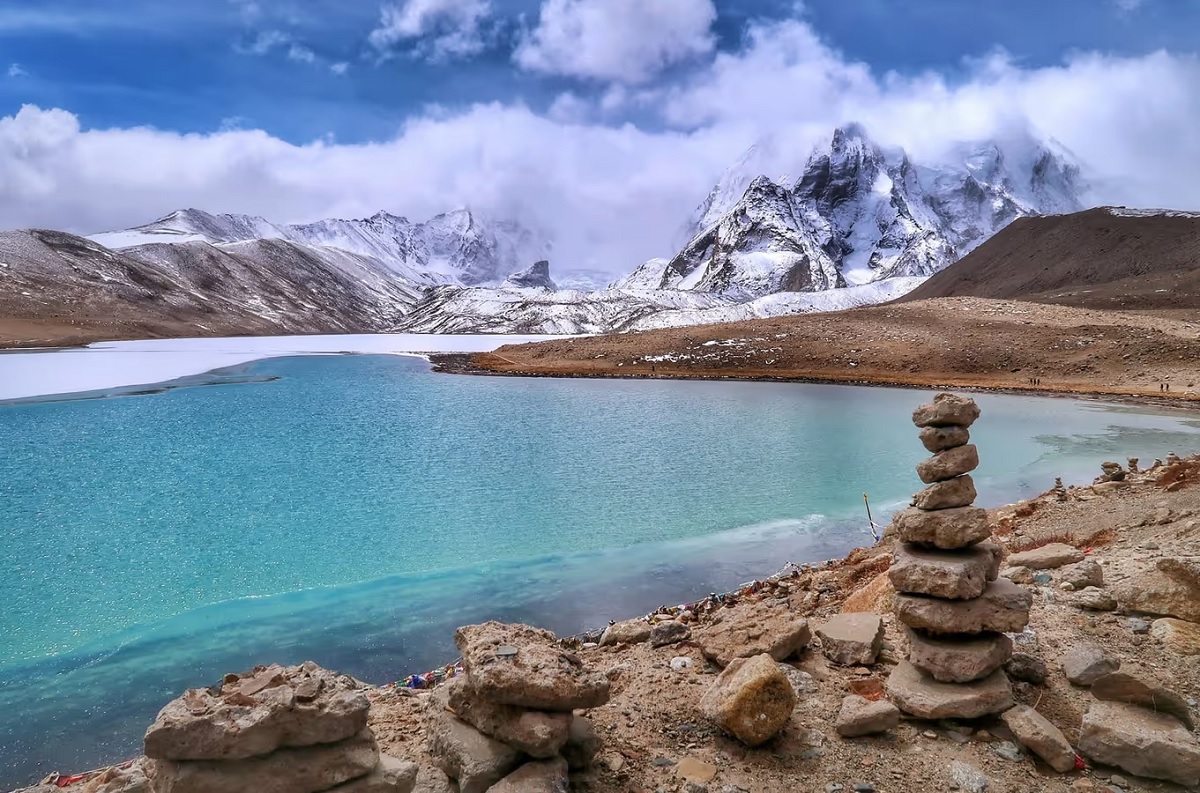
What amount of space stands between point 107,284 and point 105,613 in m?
161

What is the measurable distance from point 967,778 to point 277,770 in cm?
450

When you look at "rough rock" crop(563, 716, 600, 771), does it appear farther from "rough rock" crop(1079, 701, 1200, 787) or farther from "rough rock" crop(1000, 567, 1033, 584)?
"rough rock" crop(1000, 567, 1033, 584)

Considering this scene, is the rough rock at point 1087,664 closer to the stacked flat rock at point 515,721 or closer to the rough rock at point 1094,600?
the rough rock at point 1094,600

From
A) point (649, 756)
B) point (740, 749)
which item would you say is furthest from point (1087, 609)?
point (649, 756)

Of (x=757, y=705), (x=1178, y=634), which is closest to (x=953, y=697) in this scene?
(x=757, y=705)

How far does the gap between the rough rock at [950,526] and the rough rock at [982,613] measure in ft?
1.50

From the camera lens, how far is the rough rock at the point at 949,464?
250 inches

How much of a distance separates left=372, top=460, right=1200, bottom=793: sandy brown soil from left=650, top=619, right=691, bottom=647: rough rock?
0.15 meters

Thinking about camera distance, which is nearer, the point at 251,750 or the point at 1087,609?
the point at 251,750

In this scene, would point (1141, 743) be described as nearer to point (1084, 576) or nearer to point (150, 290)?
point (1084, 576)

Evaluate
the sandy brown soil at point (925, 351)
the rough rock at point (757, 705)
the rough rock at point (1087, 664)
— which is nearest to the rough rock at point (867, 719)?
the rough rock at point (757, 705)

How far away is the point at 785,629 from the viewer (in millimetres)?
6449

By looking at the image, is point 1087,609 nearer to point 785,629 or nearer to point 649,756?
point 785,629

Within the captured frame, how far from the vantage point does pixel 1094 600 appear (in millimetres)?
7121
